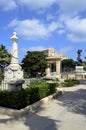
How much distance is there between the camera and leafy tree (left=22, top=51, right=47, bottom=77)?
163 ft

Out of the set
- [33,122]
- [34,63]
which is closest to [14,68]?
[33,122]

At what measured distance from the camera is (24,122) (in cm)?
938

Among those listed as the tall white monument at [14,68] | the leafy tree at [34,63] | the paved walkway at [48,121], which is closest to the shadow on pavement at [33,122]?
the paved walkway at [48,121]

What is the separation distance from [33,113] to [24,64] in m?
40.4

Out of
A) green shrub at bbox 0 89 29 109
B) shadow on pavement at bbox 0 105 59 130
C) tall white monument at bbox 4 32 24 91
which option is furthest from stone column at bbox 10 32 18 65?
shadow on pavement at bbox 0 105 59 130

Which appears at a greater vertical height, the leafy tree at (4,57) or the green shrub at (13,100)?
the leafy tree at (4,57)

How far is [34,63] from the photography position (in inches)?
1973

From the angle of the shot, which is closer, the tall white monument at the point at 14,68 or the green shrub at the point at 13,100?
the green shrub at the point at 13,100

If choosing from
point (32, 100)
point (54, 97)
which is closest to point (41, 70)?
point (54, 97)

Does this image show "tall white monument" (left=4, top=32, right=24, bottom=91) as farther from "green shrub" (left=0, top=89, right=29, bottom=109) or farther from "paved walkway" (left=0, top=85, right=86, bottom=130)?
"paved walkway" (left=0, top=85, right=86, bottom=130)

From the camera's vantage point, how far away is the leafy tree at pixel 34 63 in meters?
49.6

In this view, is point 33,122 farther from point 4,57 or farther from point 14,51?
point 4,57

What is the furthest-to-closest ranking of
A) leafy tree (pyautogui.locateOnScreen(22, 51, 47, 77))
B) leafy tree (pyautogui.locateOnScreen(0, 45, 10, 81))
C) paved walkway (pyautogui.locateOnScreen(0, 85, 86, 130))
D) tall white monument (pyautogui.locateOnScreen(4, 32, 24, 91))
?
1. leafy tree (pyautogui.locateOnScreen(22, 51, 47, 77))
2. leafy tree (pyautogui.locateOnScreen(0, 45, 10, 81))
3. tall white monument (pyautogui.locateOnScreen(4, 32, 24, 91))
4. paved walkway (pyautogui.locateOnScreen(0, 85, 86, 130))

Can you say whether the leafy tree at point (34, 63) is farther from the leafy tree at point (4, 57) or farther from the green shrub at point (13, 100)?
the green shrub at point (13, 100)
